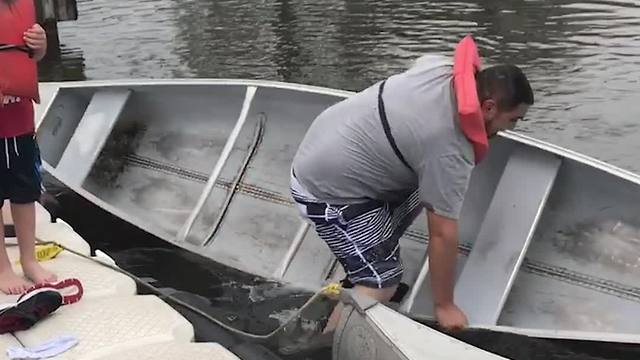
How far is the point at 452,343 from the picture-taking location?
327 centimetres

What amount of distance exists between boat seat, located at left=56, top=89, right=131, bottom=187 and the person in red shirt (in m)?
2.33

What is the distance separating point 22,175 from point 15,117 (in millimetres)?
287

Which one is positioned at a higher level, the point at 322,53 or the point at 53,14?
the point at 53,14

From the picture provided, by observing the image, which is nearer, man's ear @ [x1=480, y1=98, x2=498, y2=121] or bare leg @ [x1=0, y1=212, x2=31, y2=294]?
man's ear @ [x1=480, y1=98, x2=498, y2=121]

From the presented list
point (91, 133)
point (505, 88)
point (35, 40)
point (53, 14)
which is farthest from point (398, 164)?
point (53, 14)

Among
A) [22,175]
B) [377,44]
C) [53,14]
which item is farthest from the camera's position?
[53,14]

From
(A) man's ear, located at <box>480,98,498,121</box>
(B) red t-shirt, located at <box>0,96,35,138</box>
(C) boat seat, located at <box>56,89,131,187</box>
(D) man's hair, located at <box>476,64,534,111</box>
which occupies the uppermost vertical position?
(D) man's hair, located at <box>476,64,534,111</box>

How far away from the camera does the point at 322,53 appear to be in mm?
12250

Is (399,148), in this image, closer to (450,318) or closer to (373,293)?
(373,293)

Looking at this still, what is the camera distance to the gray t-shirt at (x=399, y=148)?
146 inches

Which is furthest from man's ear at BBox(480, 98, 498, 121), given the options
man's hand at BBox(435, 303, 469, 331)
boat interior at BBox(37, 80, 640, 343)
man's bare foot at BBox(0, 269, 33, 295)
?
man's bare foot at BBox(0, 269, 33, 295)

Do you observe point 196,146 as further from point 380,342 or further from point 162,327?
point 380,342

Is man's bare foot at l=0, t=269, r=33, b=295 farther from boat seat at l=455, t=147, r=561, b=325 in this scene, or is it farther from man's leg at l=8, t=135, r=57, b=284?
boat seat at l=455, t=147, r=561, b=325

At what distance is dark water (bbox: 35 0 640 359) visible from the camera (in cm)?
597
